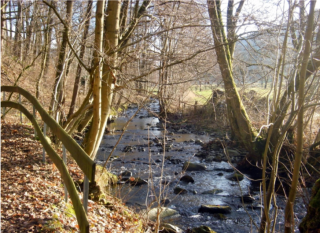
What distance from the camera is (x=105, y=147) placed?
1425cm

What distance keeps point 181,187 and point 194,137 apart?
29.0 ft

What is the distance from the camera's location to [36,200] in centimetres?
427

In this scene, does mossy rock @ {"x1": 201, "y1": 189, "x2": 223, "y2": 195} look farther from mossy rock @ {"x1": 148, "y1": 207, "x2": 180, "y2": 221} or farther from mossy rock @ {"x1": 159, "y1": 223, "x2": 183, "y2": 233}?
mossy rock @ {"x1": 159, "y1": 223, "x2": 183, "y2": 233}

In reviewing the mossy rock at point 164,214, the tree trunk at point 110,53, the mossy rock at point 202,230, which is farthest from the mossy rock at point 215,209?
the tree trunk at point 110,53

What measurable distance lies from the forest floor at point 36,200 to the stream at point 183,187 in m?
0.80

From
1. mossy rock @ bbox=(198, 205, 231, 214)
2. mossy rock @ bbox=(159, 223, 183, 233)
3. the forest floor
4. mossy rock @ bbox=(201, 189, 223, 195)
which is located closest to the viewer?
the forest floor

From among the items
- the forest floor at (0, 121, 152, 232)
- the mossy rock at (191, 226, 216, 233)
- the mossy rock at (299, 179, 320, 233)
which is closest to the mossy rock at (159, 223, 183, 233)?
the mossy rock at (191, 226, 216, 233)

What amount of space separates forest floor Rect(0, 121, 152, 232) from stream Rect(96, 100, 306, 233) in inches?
31.3

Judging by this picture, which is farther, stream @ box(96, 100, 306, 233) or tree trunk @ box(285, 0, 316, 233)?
stream @ box(96, 100, 306, 233)

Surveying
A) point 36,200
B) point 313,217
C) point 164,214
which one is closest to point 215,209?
point 164,214

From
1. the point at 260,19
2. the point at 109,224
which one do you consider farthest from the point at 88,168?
the point at 260,19

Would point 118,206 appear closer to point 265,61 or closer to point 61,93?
point 61,93

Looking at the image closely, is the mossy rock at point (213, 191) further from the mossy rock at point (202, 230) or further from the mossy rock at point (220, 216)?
the mossy rock at point (202, 230)

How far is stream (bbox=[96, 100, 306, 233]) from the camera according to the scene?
293 inches
